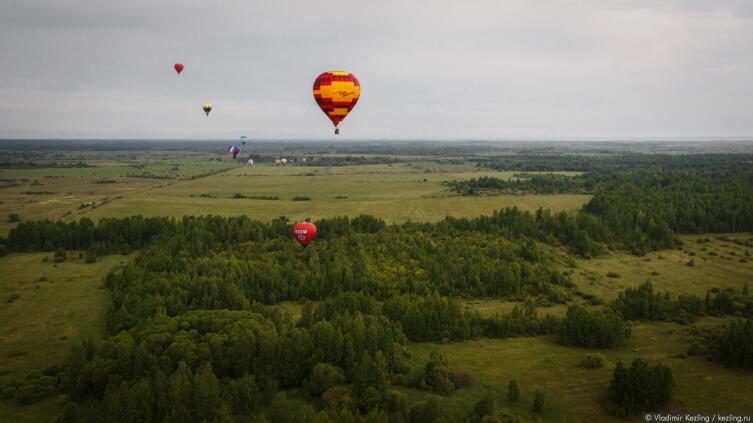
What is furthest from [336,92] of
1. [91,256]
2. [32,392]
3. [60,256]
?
[60,256]

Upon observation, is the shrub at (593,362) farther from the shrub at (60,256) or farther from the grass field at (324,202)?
the shrub at (60,256)

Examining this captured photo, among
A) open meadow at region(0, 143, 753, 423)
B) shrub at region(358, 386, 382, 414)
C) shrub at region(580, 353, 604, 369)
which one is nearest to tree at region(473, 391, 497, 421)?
open meadow at region(0, 143, 753, 423)

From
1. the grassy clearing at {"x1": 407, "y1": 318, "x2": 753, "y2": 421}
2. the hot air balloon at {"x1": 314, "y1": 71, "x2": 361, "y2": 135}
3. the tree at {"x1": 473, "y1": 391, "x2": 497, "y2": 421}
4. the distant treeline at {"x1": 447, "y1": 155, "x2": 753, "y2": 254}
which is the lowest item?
the grassy clearing at {"x1": 407, "y1": 318, "x2": 753, "y2": 421}

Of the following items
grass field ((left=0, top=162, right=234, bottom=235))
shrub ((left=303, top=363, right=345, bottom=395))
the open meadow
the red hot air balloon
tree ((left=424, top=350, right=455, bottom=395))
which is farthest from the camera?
grass field ((left=0, top=162, right=234, bottom=235))

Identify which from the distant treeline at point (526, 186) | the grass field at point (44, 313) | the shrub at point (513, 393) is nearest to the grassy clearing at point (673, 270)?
the shrub at point (513, 393)

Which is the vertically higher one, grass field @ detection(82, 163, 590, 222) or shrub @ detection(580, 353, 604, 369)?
grass field @ detection(82, 163, 590, 222)

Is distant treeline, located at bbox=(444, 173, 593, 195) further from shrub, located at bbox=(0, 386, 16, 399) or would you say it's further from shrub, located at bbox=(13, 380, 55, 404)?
shrub, located at bbox=(0, 386, 16, 399)

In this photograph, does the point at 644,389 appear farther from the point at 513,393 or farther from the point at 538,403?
the point at 513,393
